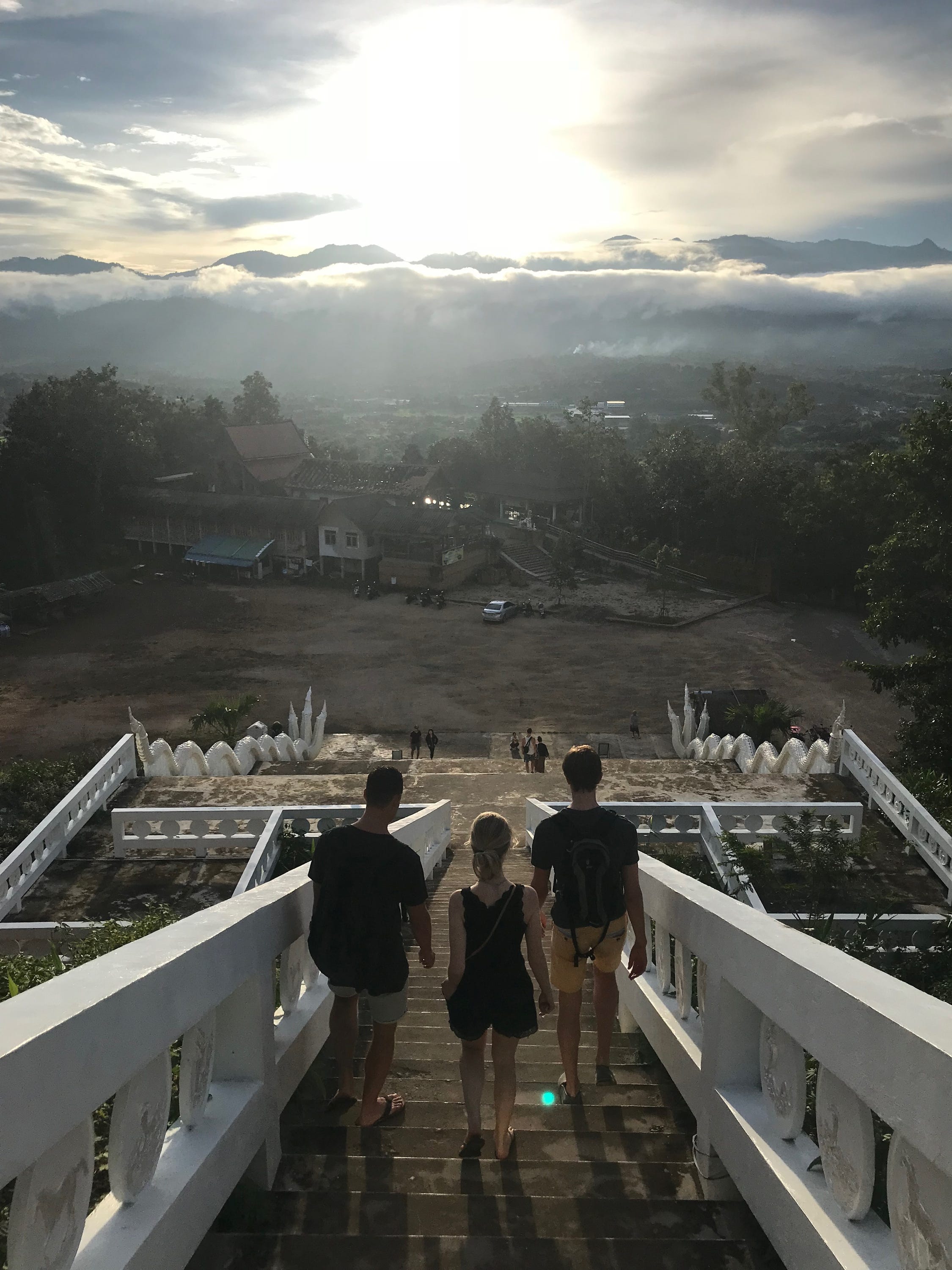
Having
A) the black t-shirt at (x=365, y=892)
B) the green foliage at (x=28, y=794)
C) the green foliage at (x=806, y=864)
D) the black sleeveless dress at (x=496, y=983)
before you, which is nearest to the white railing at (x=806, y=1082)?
the black sleeveless dress at (x=496, y=983)

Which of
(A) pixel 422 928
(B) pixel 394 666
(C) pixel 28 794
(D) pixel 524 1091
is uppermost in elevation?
(A) pixel 422 928

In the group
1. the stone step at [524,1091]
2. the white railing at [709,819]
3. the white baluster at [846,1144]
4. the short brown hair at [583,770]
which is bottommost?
the white railing at [709,819]

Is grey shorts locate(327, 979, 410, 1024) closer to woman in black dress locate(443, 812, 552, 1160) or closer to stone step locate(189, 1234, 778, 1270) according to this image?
woman in black dress locate(443, 812, 552, 1160)

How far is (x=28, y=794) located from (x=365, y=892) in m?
11.1

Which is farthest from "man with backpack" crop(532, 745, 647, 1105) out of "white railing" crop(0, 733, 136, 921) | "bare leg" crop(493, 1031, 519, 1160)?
"white railing" crop(0, 733, 136, 921)

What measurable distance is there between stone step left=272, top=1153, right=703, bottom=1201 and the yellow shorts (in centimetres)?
90

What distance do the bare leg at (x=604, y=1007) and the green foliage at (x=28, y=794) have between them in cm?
963

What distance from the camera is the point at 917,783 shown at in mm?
11727

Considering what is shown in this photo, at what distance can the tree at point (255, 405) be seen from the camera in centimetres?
7388

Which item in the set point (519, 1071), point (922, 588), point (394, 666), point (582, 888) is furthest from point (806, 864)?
point (394, 666)

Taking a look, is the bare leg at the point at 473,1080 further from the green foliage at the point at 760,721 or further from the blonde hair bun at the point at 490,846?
the green foliage at the point at 760,721

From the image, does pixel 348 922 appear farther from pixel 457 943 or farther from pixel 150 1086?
pixel 150 1086

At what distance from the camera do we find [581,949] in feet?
14.8

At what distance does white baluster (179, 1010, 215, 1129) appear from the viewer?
9.73 feet
